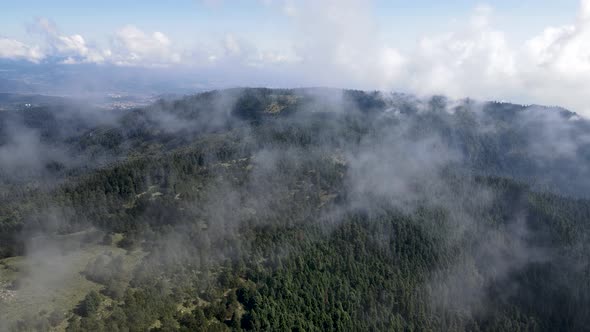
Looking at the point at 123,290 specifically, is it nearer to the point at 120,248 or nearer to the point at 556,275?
the point at 120,248

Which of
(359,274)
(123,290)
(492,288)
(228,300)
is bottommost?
(492,288)

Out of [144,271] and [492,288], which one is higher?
[144,271]

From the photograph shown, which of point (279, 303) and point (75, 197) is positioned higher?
point (75, 197)

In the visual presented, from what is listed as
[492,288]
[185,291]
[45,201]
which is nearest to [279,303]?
[185,291]

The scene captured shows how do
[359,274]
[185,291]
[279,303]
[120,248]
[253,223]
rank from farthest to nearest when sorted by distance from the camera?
[253,223] → [359,274] → [120,248] → [279,303] → [185,291]

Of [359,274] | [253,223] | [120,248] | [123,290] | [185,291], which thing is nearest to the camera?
[123,290]

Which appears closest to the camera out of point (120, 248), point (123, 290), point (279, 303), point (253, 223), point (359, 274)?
point (123, 290)

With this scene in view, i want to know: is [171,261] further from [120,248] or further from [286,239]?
[286,239]

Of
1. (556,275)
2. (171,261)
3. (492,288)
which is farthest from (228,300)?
(556,275)

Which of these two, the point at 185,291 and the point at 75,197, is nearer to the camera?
the point at 185,291
